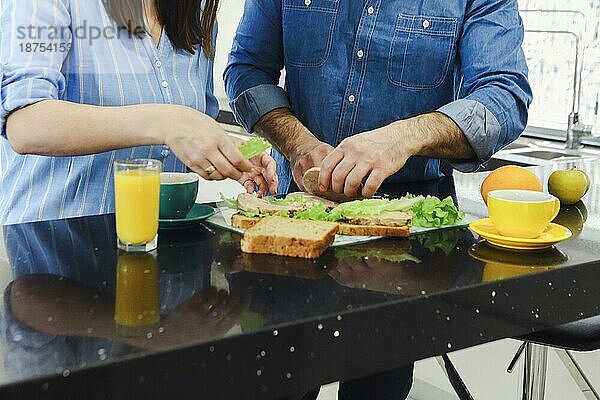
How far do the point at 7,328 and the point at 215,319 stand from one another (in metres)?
0.22

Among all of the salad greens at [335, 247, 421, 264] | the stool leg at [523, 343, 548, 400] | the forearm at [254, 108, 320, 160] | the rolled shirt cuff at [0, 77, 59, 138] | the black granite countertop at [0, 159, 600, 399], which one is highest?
the rolled shirt cuff at [0, 77, 59, 138]

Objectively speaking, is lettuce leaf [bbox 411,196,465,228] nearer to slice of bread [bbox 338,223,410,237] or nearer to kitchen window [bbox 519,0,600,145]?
slice of bread [bbox 338,223,410,237]

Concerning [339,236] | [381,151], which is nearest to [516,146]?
[381,151]

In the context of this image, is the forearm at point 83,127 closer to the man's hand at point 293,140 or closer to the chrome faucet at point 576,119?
the man's hand at point 293,140

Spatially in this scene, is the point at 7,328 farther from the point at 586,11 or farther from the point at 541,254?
the point at 586,11

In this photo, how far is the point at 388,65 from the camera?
197 cm

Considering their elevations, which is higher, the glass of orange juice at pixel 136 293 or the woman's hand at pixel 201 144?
the woman's hand at pixel 201 144

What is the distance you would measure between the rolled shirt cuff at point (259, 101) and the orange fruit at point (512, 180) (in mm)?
646

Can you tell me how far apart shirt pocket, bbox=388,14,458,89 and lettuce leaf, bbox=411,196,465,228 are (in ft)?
2.04

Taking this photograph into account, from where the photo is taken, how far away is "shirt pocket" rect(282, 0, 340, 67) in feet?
6.64

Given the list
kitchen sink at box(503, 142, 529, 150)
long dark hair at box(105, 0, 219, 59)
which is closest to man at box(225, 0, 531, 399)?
long dark hair at box(105, 0, 219, 59)

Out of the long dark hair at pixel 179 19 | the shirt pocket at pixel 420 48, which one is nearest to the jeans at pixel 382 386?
the shirt pocket at pixel 420 48

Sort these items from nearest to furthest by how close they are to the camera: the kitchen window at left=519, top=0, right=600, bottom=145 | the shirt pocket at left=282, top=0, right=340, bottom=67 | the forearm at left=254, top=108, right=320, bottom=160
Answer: the forearm at left=254, top=108, right=320, bottom=160 → the shirt pocket at left=282, top=0, right=340, bottom=67 → the kitchen window at left=519, top=0, right=600, bottom=145

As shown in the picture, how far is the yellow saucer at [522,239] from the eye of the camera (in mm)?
1265
